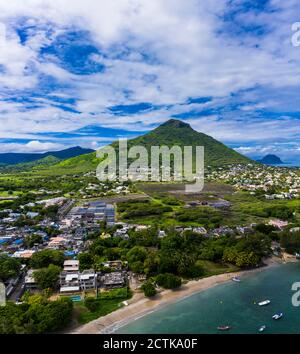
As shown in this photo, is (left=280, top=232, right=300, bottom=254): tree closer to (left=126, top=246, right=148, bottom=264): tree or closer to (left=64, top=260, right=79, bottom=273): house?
(left=126, top=246, right=148, bottom=264): tree

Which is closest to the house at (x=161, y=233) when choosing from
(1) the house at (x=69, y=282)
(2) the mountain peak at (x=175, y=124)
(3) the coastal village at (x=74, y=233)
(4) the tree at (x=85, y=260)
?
(3) the coastal village at (x=74, y=233)

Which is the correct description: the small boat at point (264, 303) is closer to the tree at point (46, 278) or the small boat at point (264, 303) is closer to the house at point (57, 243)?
the tree at point (46, 278)

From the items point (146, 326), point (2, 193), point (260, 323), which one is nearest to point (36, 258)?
point (146, 326)

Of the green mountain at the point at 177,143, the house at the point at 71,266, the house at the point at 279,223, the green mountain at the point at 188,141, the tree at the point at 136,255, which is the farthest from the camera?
the green mountain at the point at 188,141

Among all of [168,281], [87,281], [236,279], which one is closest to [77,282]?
[87,281]

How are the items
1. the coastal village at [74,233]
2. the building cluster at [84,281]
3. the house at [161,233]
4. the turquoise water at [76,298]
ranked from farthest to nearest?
1. the house at [161,233]
2. the coastal village at [74,233]
3. the building cluster at [84,281]
4. the turquoise water at [76,298]

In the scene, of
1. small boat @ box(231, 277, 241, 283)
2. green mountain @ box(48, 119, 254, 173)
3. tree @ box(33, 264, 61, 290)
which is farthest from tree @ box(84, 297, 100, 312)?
green mountain @ box(48, 119, 254, 173)

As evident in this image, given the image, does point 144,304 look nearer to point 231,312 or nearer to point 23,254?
point 231,312
